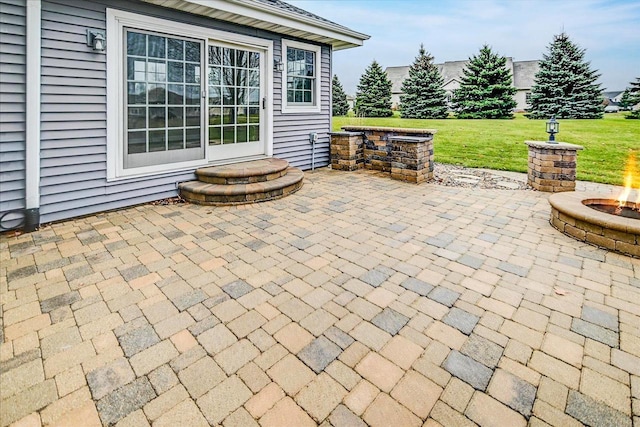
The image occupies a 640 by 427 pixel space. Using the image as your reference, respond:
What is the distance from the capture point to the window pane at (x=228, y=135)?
547 cm

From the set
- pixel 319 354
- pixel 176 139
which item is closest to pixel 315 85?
pixel 176 139

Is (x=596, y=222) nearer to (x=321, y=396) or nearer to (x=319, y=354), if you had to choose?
(x=319, y=354)

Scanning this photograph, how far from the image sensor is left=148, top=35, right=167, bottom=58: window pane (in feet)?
14.4

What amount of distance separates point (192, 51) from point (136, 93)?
0.99 meters

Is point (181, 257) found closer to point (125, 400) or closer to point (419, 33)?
point (125, 400)

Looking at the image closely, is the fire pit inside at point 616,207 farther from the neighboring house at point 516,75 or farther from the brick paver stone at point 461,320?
the neighboring house at point 516,75

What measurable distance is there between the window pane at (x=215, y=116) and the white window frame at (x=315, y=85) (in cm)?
122

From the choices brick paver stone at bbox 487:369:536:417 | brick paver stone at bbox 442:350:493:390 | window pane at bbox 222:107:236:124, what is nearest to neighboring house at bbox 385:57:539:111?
window pane at bbox 222:107:236:124

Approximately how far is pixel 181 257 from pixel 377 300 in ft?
5.50

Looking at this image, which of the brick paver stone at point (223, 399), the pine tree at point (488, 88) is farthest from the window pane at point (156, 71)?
the pine tree at point (488, 88)

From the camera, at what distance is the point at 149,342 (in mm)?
1917

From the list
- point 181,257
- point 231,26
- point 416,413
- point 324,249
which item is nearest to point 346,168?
point 231,26

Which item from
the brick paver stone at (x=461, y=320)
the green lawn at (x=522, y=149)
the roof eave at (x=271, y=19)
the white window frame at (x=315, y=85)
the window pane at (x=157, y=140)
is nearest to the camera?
the brick paver stone at (x=461, y=320)

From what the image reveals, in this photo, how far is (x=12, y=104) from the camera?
3.44 m
